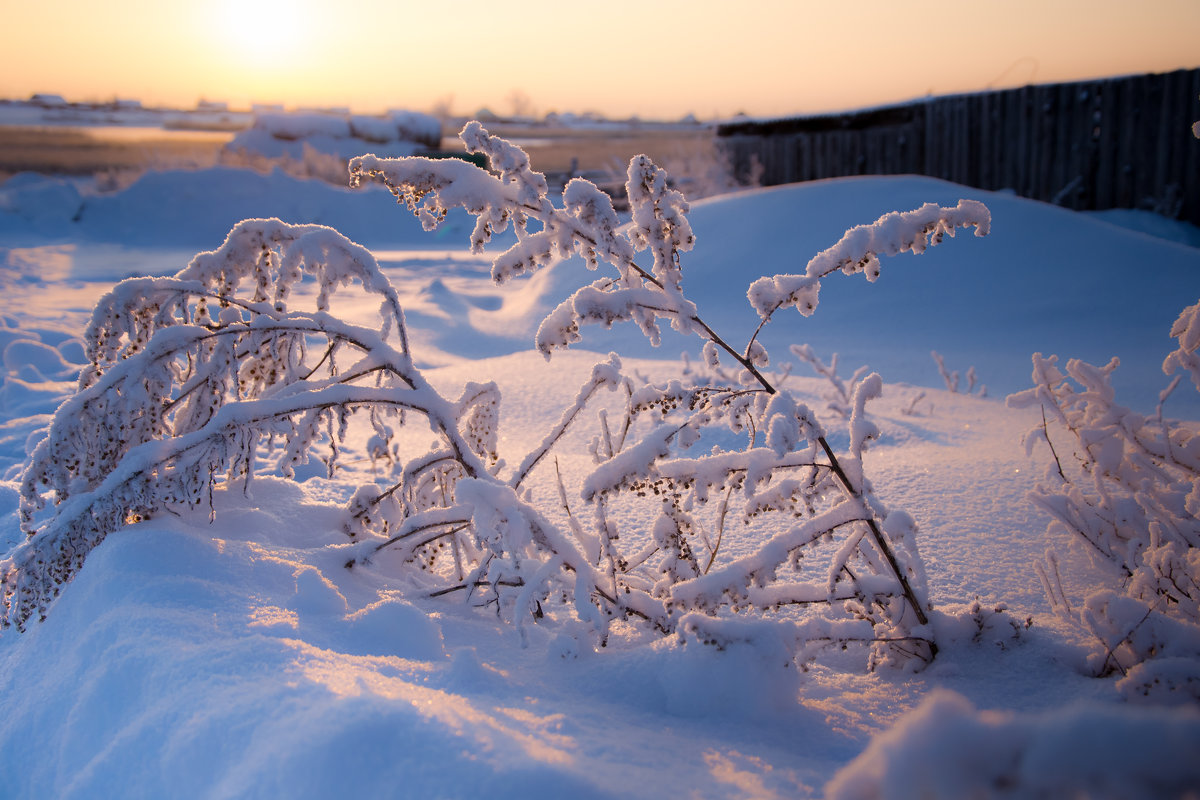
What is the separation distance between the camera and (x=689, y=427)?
1.58 meters

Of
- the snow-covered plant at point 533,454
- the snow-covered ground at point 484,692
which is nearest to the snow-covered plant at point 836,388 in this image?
the snow-covered ground at point 484,692

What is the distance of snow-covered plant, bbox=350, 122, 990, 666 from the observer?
1383mm

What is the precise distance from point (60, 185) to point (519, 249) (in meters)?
19.5

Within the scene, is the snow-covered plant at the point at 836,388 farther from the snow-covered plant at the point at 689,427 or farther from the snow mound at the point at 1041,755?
the snow mound at the point at 1041,755

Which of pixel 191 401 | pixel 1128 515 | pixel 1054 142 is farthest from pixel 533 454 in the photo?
pixel 1054 142

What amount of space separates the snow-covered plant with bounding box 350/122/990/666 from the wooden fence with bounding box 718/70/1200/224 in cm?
1169

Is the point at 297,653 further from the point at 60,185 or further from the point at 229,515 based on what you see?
the point at 60,185

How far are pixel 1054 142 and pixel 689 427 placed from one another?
1293cm

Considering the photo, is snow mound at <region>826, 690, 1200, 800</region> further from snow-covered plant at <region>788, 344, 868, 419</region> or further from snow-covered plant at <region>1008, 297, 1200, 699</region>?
snow-covered plant at <region>788, 344, 868, 419</region>

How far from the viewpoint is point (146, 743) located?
3.66 ft

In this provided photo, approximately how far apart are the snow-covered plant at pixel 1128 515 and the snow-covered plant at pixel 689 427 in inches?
13.9

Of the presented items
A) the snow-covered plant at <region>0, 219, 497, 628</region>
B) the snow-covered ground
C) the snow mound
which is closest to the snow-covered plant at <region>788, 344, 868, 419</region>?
the snow-covered ground

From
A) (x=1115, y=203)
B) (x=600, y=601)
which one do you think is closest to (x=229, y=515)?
(x=600, y=601)

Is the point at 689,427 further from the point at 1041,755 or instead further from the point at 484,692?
the point at 1041,755
